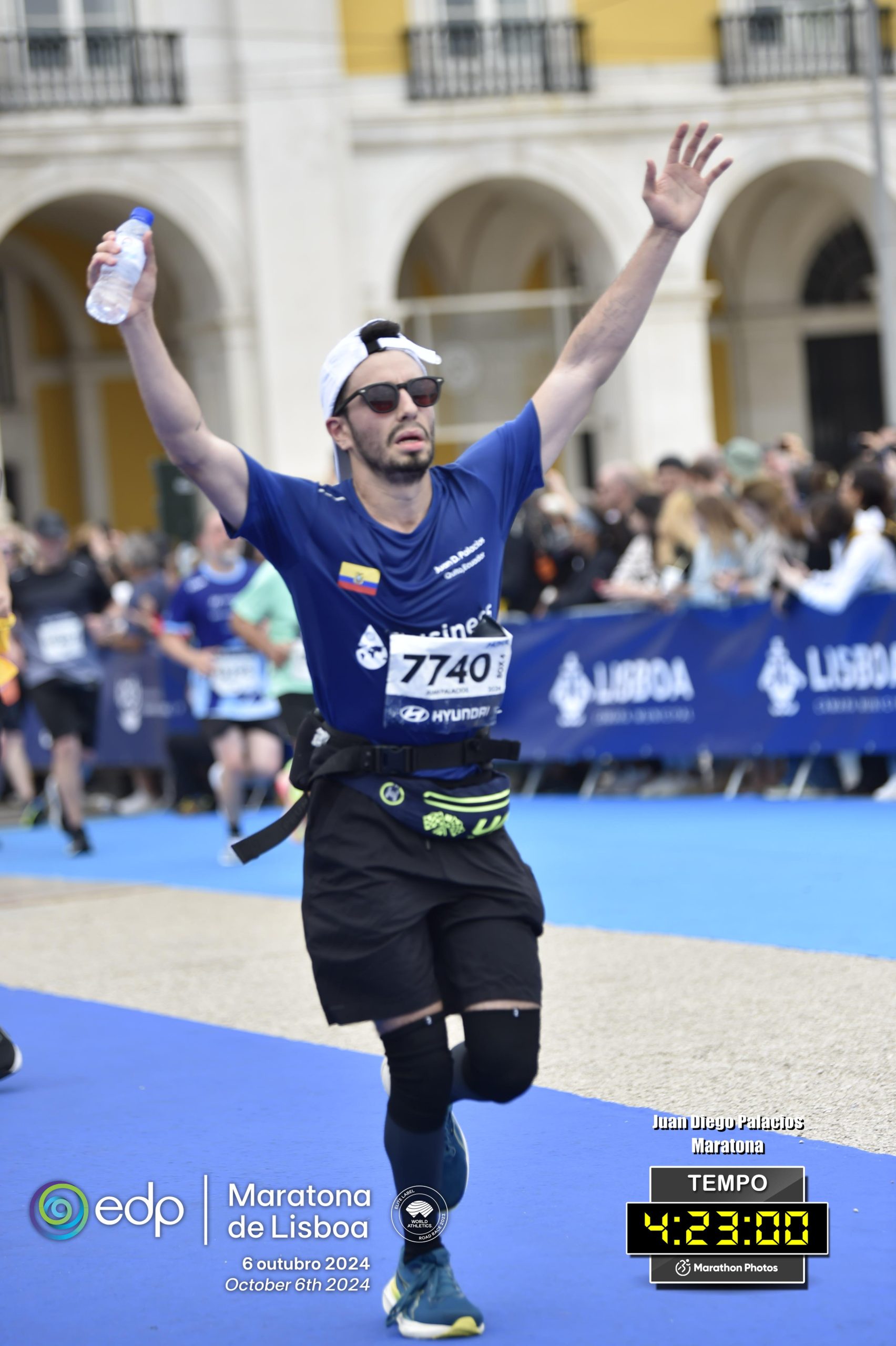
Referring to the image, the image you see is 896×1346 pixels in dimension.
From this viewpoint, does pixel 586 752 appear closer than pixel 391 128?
Yes

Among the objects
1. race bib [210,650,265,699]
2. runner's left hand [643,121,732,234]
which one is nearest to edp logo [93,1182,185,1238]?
runner's left hand [643,121,732,234]

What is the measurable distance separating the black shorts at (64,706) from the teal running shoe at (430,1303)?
372 inches

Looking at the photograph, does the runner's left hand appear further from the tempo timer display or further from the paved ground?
the paved ground

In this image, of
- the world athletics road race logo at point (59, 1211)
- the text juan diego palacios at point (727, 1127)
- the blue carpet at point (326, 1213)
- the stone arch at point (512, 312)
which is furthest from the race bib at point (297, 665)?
the stone arch at point (512, 312)

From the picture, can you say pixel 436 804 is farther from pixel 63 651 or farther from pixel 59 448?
pixel 59 448

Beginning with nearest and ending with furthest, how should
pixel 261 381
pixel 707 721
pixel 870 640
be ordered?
pixel 870 640, pixel 707 721, pixel 261 381

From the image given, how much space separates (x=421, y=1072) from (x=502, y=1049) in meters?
0.17

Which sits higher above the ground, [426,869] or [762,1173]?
[426,869]

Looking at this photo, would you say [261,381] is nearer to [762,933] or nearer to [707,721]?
[707,721]

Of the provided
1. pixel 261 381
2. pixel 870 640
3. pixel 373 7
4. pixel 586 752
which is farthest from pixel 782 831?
pixel 373 7

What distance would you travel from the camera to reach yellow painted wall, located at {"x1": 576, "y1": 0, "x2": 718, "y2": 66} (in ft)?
92.3

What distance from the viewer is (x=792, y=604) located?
41.2ft

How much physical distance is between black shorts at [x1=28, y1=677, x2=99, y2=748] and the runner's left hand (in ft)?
30.2

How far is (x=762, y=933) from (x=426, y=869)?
436 centimetres
